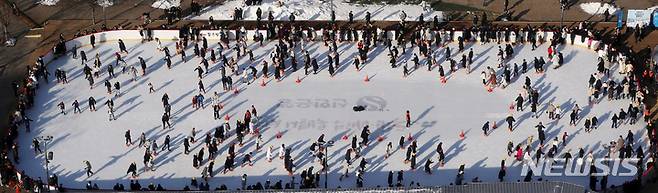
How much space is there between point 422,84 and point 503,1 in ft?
39.7

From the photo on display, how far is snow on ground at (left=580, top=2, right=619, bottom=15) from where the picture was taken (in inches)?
2547

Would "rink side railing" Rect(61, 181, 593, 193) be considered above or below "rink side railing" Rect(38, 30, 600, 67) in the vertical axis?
above

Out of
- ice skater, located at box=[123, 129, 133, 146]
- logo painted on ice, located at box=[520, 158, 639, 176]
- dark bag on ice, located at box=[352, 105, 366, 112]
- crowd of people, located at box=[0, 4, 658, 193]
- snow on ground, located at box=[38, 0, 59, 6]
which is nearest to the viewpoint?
logo painted on ice, located at box=[520, 158, 639, 176]

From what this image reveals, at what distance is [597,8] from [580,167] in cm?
1855

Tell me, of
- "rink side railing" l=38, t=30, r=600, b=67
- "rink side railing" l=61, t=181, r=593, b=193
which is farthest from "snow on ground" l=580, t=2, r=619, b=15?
"rink side railing" l=61, t=181, r=593, b=193

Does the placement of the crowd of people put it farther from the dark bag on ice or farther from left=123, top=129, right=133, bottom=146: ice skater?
the dark bag on ice

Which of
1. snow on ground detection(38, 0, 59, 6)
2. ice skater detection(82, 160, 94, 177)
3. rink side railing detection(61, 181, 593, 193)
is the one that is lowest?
ice skater detection(82, 160, 94, 177)

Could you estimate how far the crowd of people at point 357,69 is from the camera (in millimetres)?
→ 49281

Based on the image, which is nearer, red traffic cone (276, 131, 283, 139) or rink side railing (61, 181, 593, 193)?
rink side railing (61, 181, 593, 193)

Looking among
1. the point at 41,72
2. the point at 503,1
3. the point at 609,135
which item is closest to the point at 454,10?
the point at 503,1

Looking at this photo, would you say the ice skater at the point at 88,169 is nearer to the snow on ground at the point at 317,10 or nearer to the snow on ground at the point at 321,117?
the snow on ground at the point at 321,117

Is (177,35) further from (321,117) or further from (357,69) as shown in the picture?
(321,117)

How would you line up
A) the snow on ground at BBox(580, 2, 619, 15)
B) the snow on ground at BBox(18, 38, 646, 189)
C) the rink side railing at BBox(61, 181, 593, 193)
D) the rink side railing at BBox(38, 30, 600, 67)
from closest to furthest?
the rink side railing at BBox(61, 181, 593, 193), the snow on ground at BBox(18, 38, 646, 189), the rink side railing at BBox(38, 30, 600, 67), the snow on ground at BBox(580, 2, 619, 15)

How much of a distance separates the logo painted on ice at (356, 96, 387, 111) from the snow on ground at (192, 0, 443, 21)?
1007 centimetres
